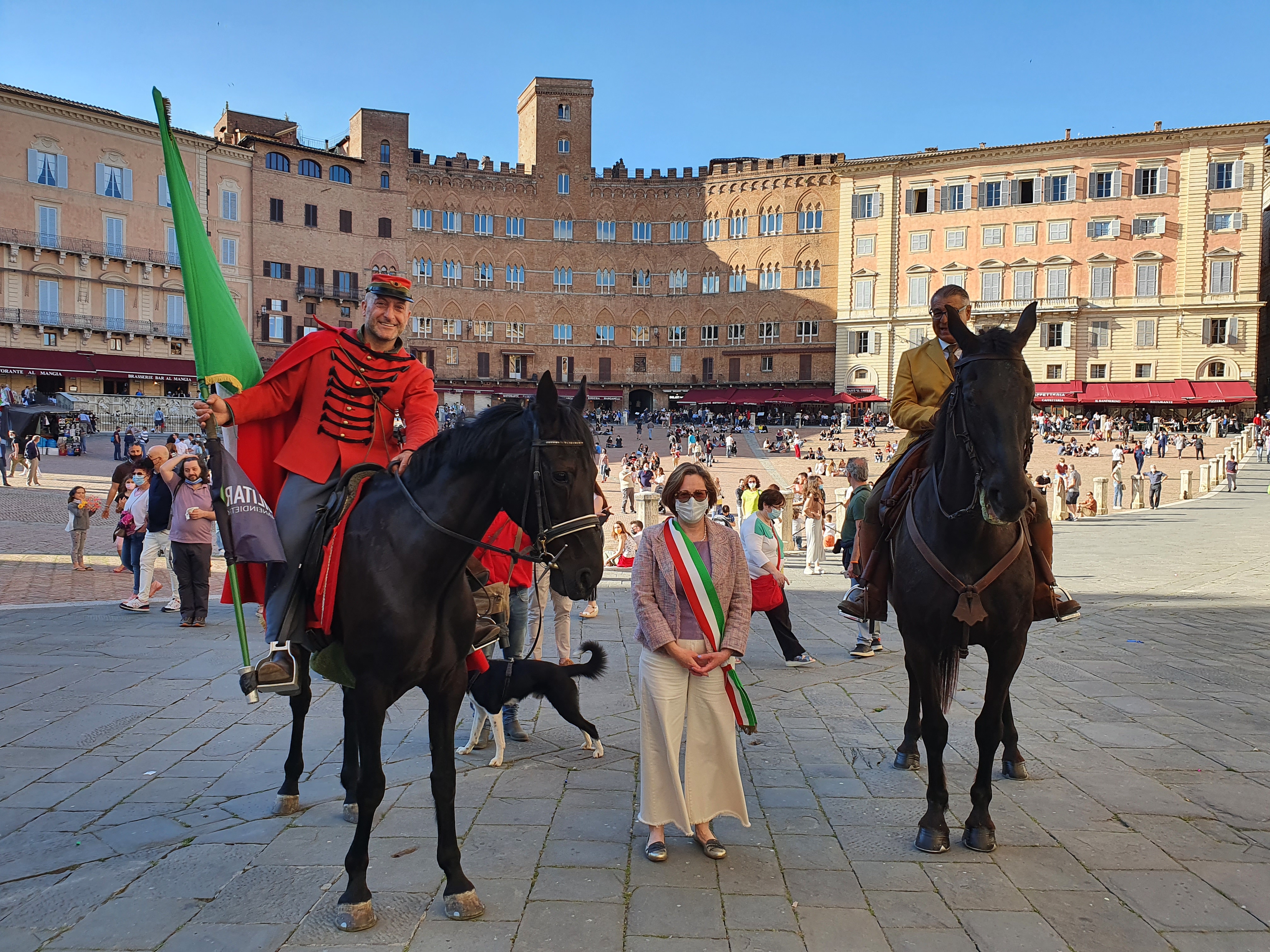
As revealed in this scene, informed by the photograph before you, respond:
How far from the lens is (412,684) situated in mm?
3641

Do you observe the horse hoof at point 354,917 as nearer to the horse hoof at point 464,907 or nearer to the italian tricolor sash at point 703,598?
the horse hoof at point 464,907

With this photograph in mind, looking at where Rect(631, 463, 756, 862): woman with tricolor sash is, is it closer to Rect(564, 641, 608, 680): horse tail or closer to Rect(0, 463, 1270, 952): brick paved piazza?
Rect(0, 463, 1270, 952): brick paved piazza

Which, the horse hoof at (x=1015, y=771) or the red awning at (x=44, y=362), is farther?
the red awning at (x=44, y=362)

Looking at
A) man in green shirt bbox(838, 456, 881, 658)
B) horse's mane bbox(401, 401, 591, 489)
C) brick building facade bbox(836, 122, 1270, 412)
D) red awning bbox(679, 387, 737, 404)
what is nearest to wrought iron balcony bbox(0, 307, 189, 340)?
red awning bbox(679, 387, 737, 404)

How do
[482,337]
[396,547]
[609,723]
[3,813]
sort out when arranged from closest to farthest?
[396,547]
[3,813]
[609,723]
[482,337]

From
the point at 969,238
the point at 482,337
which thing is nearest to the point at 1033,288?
the point at 969,238

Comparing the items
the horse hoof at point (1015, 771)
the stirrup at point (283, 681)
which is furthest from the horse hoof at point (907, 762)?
the stirrup at point (283, 681)

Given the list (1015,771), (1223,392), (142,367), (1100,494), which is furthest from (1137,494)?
(142,367)

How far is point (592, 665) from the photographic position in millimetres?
5527

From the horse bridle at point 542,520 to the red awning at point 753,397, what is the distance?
56.9 m

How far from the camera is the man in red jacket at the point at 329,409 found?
412 centimetres

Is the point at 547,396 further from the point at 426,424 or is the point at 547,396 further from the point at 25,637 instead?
the point at 25,637

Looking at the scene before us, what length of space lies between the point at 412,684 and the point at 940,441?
2.54m

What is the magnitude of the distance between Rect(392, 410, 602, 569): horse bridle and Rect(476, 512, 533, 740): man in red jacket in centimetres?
11
